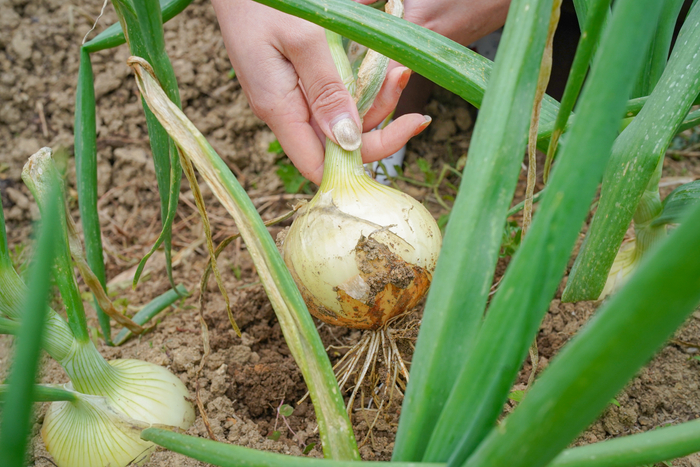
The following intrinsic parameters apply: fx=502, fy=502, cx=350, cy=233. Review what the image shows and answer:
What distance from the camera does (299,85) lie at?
107cm

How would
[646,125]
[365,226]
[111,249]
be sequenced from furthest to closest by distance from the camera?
1. [111,249]
2. [365,226]
3. [646,125]

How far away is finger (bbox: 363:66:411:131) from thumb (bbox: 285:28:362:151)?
0.68ft

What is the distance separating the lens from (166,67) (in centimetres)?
74

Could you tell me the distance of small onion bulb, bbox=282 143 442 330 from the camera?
2.61 feet

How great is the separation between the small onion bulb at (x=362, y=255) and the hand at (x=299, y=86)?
0.17 metres

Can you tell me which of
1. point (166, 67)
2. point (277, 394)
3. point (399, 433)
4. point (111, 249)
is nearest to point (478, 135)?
point (399, 433)

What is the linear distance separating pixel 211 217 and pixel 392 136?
0.73m

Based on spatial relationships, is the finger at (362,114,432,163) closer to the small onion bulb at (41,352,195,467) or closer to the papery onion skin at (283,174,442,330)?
the papery onion skin at (283,174,442,330)

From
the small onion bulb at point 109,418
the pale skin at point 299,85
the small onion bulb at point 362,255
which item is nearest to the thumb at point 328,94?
the pale skin at point 299,85

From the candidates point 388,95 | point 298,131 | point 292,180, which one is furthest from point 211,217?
point 388,95

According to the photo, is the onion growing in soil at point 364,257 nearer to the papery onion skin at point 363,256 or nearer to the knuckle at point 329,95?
the papery onion skin at point 363,256

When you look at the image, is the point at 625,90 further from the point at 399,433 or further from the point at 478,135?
the point at 399,433

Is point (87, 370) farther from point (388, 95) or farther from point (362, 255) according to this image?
point (388, 95)

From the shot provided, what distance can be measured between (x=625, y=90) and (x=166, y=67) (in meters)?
0.63
